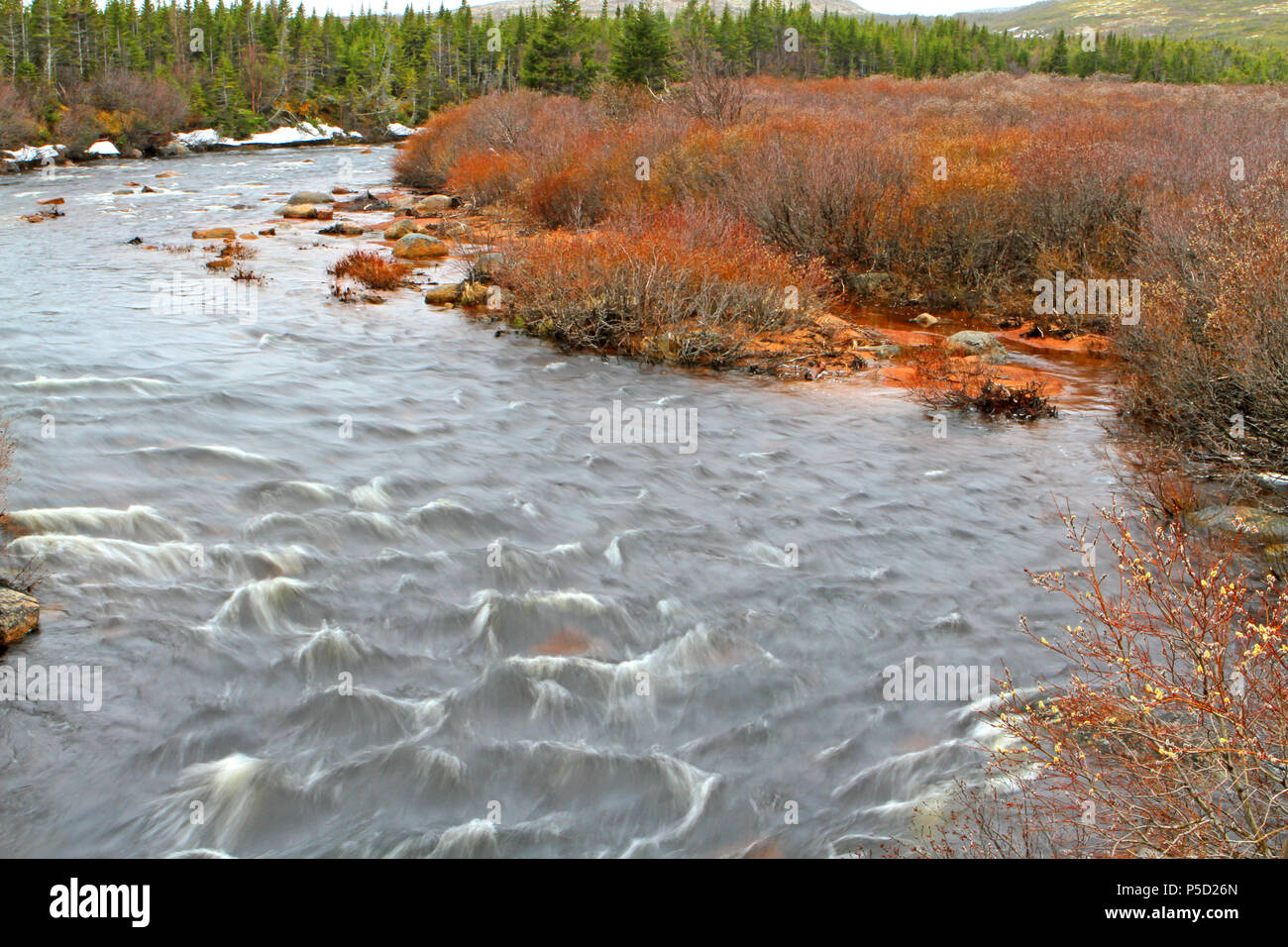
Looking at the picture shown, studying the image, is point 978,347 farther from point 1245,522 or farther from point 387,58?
point 387,58

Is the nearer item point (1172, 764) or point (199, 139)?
point (1172, 764)

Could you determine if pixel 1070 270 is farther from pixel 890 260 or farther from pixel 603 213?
pixel 603 213

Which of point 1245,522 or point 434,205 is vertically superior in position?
point 434,205

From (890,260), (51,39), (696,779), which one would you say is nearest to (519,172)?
(890,260)

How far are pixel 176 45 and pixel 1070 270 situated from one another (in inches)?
3434

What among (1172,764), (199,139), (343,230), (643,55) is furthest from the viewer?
(199,139)

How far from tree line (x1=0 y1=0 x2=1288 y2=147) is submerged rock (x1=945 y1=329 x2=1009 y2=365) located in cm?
3414

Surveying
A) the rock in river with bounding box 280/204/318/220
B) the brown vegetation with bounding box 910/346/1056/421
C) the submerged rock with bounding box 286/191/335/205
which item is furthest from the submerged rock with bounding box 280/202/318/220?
the brown vegetation with bounding box 910/346/1056/421

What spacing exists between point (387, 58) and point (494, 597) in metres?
86.6

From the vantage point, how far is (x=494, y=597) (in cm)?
805

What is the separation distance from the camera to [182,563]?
828cm

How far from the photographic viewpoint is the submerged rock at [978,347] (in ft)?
51.6

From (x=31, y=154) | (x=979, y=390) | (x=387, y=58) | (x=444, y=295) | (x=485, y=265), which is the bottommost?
(x=979, y=390)

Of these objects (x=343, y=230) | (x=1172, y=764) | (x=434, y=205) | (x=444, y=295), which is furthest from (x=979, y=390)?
(x=434, y=205)
